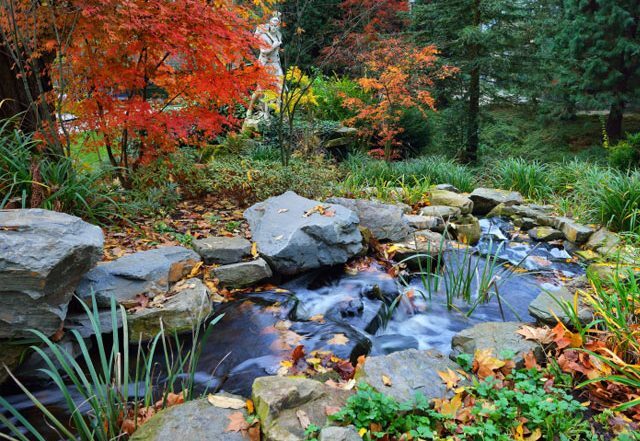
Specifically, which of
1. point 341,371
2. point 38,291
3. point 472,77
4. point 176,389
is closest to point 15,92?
point 38,291

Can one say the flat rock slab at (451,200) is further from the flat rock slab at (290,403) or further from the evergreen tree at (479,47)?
the flat rock slab at (290,403)

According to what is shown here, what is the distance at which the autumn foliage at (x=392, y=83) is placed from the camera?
352 inches

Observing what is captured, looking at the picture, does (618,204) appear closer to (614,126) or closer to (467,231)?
(467,231)

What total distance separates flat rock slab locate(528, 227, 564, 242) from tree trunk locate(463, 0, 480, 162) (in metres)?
5.04

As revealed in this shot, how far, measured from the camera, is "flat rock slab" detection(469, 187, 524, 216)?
7.14m

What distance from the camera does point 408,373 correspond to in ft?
8.29

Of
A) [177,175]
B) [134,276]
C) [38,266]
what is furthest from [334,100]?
[38,266]

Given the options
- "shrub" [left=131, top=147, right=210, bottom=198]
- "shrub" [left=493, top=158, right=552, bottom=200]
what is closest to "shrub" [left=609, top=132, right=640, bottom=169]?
"shrub" [left=493, top=158, right=552, bottom=200]

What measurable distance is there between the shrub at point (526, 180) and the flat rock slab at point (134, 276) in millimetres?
6139

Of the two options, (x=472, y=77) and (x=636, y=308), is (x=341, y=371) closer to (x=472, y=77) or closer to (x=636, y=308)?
(x=636, y=308)

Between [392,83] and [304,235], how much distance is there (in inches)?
219

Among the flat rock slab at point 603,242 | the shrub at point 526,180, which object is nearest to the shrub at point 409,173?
the shrub at point 526,180

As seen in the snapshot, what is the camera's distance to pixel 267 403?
214 centimetres

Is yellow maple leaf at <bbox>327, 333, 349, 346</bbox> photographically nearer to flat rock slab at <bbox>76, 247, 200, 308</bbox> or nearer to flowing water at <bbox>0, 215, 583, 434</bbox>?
flowing water at <bbox>0, 215, 583, 434</bbox>
